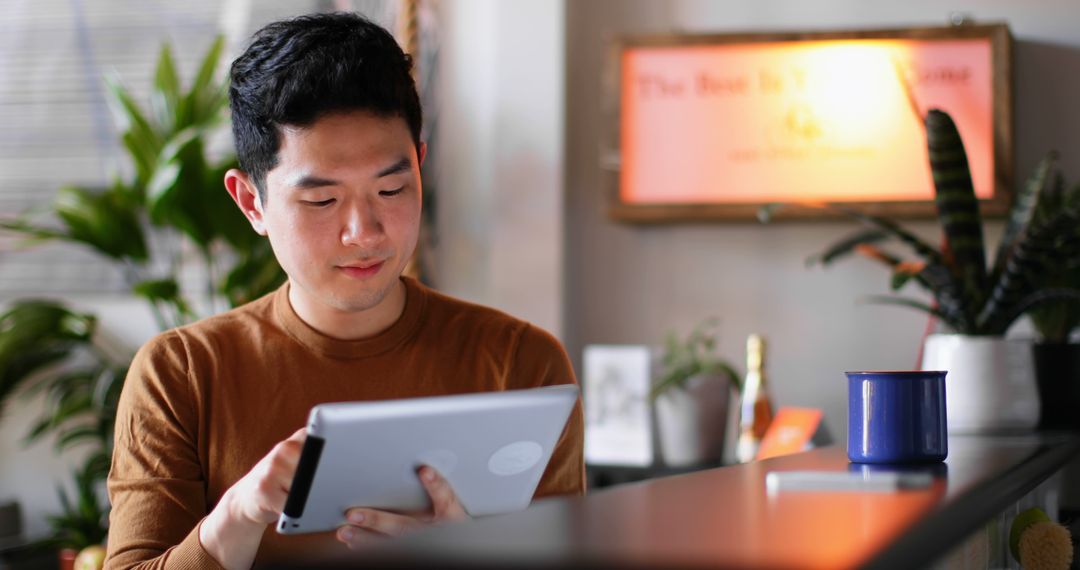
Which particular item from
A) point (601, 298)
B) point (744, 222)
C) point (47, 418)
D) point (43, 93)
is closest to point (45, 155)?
point (43, 93)

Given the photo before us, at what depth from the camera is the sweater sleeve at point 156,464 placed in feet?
4.75

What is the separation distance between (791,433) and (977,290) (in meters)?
0.68

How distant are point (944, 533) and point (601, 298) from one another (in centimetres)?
234

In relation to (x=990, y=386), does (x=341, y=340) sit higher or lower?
higher

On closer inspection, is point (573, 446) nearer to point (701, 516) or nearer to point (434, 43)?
point (701, 516)

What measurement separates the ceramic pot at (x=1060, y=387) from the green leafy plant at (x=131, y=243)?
1667mm

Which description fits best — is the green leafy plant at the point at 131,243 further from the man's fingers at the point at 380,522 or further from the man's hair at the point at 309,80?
the man's fingers at the point at 380,522

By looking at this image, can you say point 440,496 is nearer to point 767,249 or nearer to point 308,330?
point 308,330

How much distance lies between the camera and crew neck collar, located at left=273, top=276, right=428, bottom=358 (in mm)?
1594

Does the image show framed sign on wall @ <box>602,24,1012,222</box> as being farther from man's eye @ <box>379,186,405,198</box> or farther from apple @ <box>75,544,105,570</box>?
man's eye @ <box>379,186,405,198</box>

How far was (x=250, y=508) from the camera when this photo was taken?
1231 mm

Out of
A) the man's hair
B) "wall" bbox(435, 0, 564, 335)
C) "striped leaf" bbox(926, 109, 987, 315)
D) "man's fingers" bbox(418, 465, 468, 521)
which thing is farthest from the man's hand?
"wall" bbox(435, 0, 564, 335)

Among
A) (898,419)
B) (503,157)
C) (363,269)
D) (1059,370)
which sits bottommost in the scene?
(1059,370)

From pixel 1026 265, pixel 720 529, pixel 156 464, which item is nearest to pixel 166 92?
pixel 156 464
